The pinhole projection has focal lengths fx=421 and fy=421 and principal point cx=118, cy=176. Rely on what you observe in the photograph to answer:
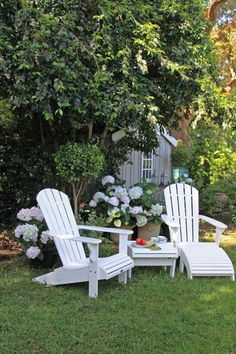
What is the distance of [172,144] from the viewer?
9.92m

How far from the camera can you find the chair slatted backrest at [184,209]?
5571 millimetres

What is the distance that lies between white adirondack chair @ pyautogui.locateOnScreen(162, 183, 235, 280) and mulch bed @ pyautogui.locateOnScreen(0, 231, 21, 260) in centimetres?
202

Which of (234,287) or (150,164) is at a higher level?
(150,164)

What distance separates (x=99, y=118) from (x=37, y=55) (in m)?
1.26

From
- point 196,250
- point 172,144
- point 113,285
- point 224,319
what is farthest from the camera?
point 172,144

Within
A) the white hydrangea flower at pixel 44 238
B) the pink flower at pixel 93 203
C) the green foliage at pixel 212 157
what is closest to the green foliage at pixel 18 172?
the pink flower at pixel 93 203

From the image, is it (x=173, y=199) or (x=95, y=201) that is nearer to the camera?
(x=173, y=199)

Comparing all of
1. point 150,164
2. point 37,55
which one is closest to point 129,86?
point 37,55

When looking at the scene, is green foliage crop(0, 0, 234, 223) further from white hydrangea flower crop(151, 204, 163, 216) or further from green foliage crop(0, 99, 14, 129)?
white hydrangea flower crop(151, 204, 163, 216)

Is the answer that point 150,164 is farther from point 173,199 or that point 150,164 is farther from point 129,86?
point 129,86

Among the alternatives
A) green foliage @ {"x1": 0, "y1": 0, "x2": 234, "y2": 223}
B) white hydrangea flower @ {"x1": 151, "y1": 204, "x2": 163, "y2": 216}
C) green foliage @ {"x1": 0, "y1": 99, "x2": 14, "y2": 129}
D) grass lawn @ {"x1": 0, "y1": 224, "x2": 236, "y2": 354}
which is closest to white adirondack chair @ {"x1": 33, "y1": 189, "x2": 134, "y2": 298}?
grass lawn @ {"x1": 0, "y1": 224, "x2": 236, "y2": 354}

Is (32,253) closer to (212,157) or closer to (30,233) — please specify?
(30,233)

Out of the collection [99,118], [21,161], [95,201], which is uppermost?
[99,118]

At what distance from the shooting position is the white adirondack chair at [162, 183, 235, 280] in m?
4.71
